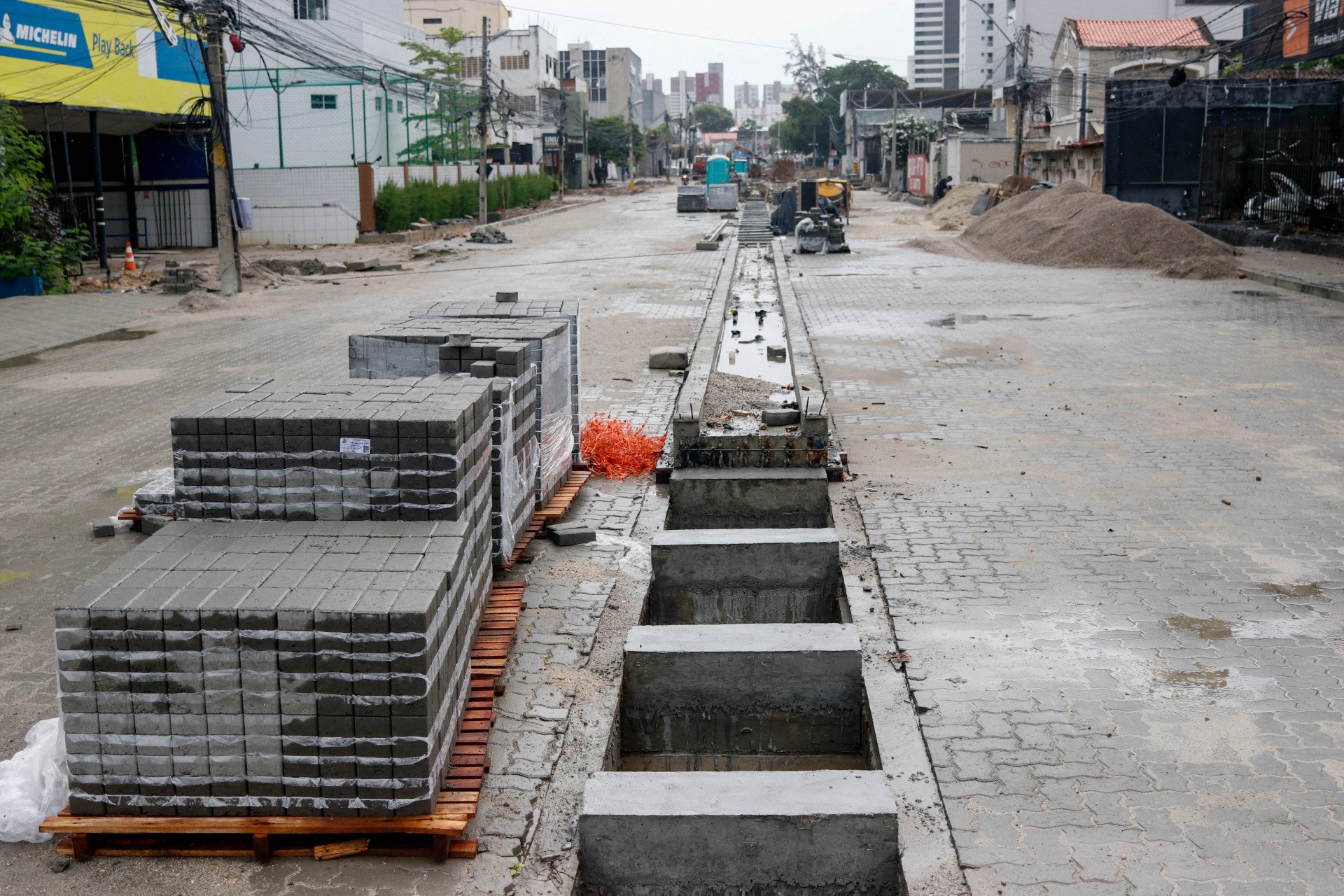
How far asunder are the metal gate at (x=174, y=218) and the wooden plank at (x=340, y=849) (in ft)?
112

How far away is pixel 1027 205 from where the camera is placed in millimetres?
32906

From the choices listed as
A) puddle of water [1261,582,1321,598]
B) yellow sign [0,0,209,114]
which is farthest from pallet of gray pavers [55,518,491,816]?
yellow sign [0,0,209,114]

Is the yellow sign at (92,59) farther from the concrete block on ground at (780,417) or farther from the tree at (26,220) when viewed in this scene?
the concrete block on ground at (780,417)

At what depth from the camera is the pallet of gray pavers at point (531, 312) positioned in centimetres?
907

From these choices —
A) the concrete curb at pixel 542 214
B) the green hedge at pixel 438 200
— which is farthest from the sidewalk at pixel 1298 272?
the concrete curb at pixel 542 214

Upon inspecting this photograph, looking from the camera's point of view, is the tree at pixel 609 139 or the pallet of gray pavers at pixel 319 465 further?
the tree at pixel 609 139

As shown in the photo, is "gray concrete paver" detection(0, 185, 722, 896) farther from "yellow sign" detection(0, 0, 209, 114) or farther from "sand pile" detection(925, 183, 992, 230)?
"sand pile" detection(925, 183, 992, 230)

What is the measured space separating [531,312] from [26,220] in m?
17.8

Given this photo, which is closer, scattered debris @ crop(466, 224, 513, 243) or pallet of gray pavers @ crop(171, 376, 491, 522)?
pallet of gray pavers @ crop(171, 376, 491, 522)

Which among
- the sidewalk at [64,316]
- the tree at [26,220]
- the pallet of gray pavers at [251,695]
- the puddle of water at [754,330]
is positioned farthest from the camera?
the tree at [26,220]

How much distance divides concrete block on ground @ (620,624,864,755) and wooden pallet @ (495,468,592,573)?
1.66m

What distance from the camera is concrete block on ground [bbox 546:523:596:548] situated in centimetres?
795

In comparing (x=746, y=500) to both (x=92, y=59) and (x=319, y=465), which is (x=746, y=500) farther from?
(x=92, y=59)

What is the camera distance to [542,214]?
54.6 meters
